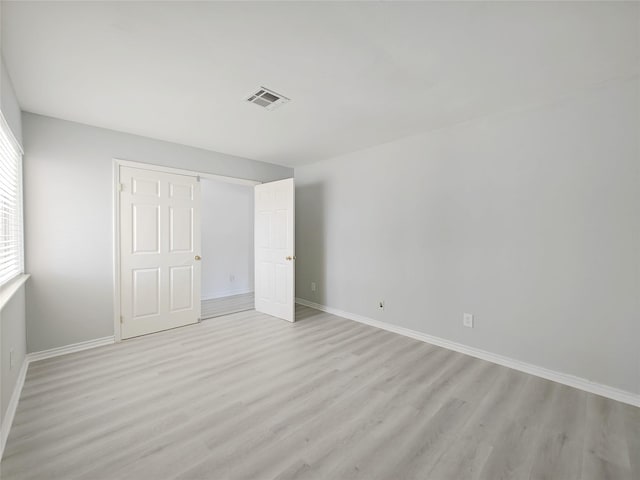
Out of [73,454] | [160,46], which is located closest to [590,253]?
[160,46]

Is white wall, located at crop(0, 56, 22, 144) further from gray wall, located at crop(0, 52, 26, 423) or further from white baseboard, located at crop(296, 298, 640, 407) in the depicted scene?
white baseboard, located at crop(296, 298, 640, 407)

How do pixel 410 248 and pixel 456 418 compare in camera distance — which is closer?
pixel 456 418

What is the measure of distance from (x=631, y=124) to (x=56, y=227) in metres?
5.22

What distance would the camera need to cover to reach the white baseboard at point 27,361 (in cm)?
171

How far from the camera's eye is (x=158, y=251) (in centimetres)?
359

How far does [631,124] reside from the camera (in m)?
2.12

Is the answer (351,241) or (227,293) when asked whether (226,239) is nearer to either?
(227,293)

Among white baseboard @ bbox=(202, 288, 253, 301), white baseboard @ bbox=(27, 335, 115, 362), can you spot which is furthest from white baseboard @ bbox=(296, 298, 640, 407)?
white baseboard @ bbox=(27, 335, 115, 362)

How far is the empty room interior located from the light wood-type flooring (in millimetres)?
18

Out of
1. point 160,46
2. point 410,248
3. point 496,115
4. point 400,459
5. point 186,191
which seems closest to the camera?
point 400,459

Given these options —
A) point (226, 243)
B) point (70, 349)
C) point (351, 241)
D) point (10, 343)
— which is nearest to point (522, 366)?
point (351, 241)

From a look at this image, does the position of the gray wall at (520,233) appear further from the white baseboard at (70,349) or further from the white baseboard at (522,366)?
the white baseboard at (70,349)

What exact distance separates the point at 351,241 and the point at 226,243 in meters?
2.89

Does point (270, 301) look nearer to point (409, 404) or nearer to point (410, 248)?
point (410, 248)
